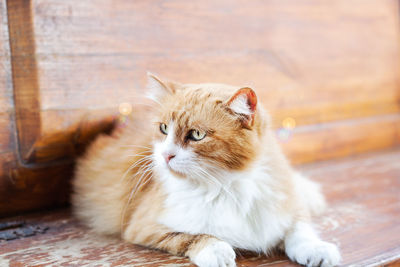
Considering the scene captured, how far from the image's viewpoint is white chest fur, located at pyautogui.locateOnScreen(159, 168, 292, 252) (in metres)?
1.15

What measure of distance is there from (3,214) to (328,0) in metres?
1.91

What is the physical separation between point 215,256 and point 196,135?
1.04 ft

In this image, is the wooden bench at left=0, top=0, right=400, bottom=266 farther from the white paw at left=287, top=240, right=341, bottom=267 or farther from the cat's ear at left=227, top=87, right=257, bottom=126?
the cat's ear at left=227, top=87, right=257, bottom=126

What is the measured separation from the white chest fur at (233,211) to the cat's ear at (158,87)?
27 cm

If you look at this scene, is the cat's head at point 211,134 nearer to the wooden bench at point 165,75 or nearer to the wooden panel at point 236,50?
the wooden bench at point 165,75

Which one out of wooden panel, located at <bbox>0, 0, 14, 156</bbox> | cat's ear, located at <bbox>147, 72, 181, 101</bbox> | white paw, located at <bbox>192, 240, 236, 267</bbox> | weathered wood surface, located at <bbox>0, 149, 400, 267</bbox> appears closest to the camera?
white paw, located at <bbox>192, 240, 236, 267</bbox>

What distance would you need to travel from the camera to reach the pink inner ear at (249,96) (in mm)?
1045

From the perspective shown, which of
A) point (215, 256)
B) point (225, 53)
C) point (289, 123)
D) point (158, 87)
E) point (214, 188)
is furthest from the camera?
point (289, 123)

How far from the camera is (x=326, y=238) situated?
1.29m

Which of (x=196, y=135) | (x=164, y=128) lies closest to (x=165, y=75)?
(x=164, y=128)


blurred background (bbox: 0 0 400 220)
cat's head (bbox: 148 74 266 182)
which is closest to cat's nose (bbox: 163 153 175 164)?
cat's head (bbox: 148 74 266 182)

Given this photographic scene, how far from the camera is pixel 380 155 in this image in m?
2.43

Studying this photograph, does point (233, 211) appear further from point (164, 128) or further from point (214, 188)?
point (164, 128)

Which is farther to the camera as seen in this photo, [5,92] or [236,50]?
[236,50]
